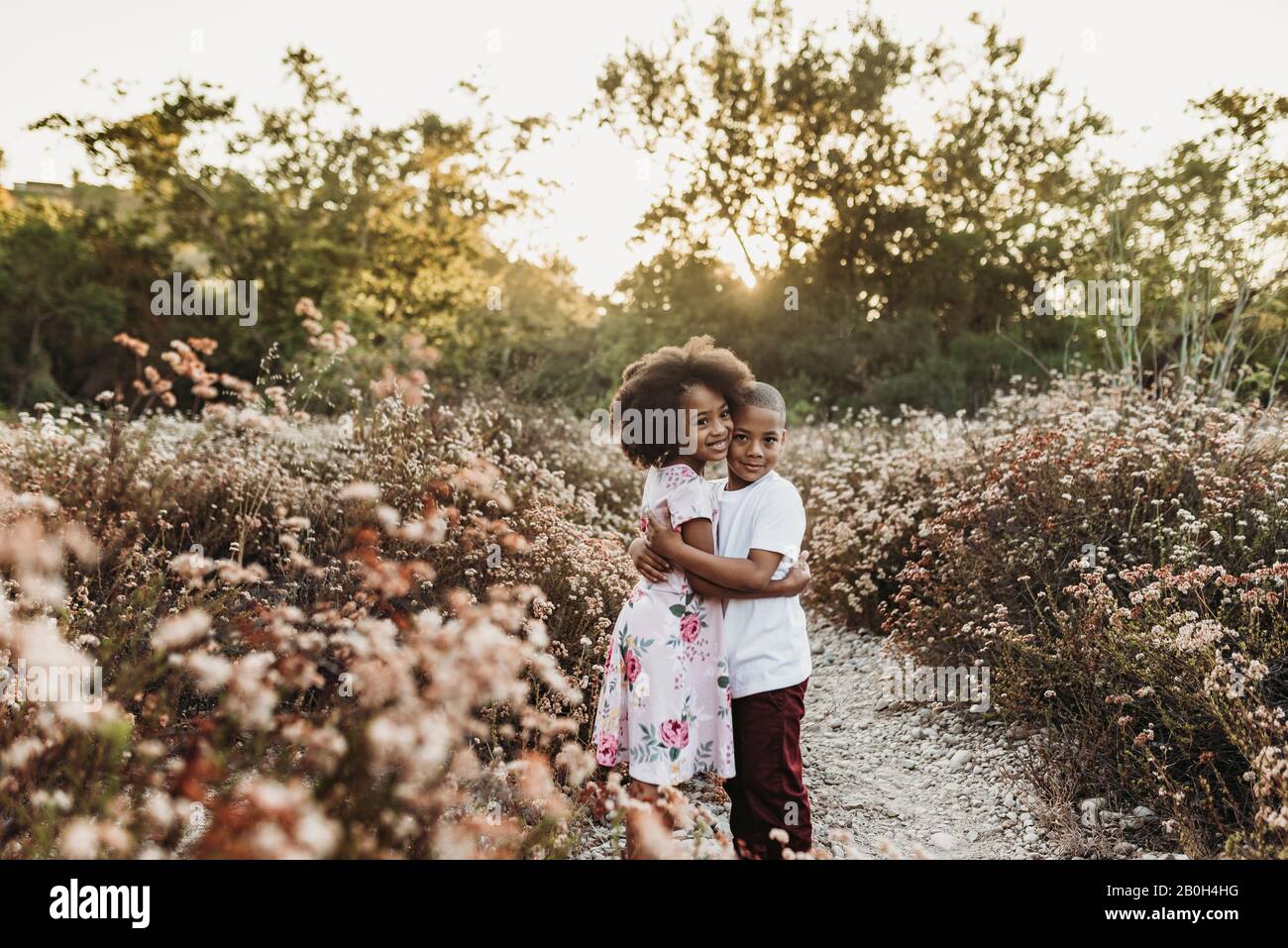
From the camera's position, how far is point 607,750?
113 inches

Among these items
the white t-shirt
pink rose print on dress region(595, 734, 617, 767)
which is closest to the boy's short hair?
the white t-shirt

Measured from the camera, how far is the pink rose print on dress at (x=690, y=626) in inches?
113

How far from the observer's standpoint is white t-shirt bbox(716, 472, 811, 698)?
283cm

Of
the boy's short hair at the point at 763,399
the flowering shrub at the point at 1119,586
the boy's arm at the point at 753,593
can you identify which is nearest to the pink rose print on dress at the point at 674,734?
the boy's arm at the point at 753,593

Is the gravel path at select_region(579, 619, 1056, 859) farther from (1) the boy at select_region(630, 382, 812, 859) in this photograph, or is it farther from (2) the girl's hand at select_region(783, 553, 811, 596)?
(2) the girl's hand at select_region(783, 553, 811, 596)

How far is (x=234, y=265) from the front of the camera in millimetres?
14555

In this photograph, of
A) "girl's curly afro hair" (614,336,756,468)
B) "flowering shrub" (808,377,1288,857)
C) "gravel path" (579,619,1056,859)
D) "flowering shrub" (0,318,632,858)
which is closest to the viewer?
"flowering shrub" (0,318,632,858)

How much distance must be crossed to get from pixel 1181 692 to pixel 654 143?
21433mm

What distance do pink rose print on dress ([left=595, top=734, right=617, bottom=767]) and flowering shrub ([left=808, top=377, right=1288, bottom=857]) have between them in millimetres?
1744

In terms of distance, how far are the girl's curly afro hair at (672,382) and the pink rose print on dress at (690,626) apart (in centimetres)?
52

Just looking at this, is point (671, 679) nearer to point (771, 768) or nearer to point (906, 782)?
point (771, 768)

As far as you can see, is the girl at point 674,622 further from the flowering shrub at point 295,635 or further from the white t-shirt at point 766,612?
the flowering shrub at point 295,635
